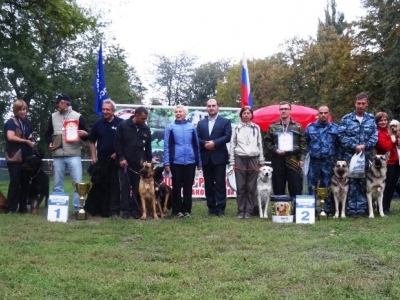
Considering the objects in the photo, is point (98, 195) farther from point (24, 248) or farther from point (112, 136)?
point (24, 248)

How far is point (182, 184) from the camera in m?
8.64

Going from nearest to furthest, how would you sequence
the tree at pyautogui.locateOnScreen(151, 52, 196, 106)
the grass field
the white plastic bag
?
the grass field, the white plastic bag, the tree at pyautogui.locateOnScreen(151, 52, 196, 106)

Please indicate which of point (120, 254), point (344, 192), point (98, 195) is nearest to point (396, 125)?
point (344, 192)

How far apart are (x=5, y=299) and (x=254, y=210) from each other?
566 centimetres

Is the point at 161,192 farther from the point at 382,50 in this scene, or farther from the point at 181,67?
the point at 181,67

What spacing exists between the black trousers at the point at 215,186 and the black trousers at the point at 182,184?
0.93 ft

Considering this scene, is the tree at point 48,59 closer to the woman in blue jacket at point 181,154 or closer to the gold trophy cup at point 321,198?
the woman in blue jacket at point 181,154

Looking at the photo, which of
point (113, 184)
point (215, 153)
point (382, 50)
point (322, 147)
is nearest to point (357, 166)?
point (322, 147)

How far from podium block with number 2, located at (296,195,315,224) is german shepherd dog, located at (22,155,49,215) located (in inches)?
164

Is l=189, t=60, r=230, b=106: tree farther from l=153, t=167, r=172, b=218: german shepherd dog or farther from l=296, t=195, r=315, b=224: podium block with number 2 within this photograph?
l=296, t=195, r=315, b=224: podium block with number 2

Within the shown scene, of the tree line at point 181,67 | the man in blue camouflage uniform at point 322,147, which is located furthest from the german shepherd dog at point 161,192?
the tree line at point 181,67

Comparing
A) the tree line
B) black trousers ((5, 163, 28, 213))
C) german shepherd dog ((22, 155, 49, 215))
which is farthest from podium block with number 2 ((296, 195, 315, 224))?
the tree line

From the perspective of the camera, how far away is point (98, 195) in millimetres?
8641

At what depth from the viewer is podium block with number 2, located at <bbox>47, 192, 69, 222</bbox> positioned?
785cm
